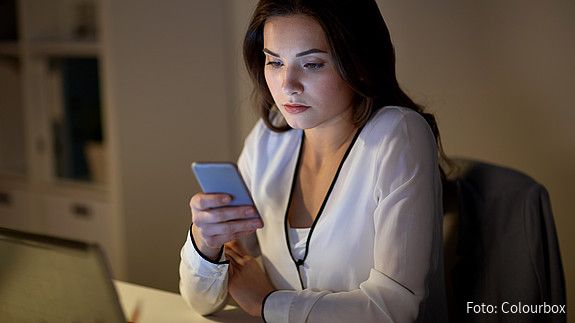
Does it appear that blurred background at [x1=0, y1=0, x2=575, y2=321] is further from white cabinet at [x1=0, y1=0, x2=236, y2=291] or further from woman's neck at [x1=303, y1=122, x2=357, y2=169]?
woman's neck at [x1=303, y1=122, x2=357, y2=169]

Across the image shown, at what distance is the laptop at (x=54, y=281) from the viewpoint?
1.05 meters

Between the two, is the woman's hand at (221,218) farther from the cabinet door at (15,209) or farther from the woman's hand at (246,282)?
the cabinet door at (15,209)

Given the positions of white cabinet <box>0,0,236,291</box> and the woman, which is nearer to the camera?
the woman

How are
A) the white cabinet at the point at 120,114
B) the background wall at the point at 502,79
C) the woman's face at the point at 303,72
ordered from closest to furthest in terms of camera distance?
the woman's face at the point at 303,72, the background wall at the point at 502,79, the white cabinet at the point at 120,114

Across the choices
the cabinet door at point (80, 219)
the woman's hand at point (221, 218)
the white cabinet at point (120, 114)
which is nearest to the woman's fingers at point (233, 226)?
the woman's hand at point (221, 218)

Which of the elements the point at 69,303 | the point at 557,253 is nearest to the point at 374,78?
the point at 557,253

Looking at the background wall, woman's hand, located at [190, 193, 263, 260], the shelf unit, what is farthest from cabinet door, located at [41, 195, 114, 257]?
woman's hand, located at [190, 193, 263, 260]

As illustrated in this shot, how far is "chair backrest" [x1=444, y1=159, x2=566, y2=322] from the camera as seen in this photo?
5.18ft

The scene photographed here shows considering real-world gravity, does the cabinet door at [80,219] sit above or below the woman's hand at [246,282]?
below

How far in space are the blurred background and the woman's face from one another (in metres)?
0.82

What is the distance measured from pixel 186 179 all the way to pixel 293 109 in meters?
1.40

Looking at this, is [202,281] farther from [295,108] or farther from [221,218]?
[295,108]

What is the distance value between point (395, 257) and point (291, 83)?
13.8 inches

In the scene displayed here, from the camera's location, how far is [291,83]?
4.83 ft
